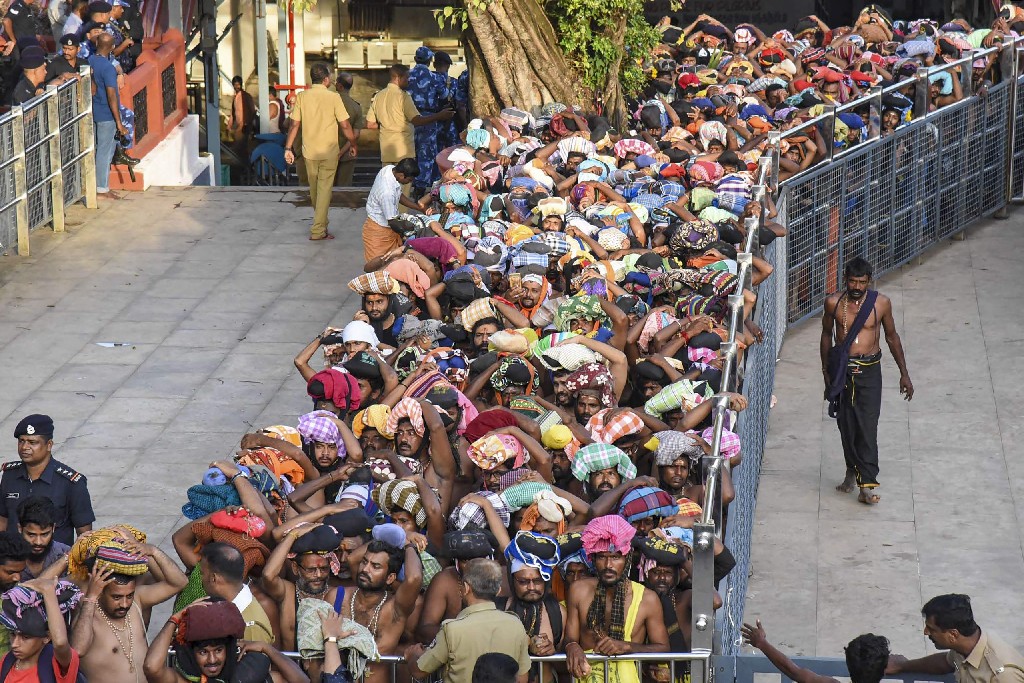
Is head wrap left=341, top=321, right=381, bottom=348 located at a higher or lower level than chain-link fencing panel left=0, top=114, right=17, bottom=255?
higher

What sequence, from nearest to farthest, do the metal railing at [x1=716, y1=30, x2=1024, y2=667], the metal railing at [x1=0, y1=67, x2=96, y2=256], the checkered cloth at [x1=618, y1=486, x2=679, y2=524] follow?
the checkered cloth at [x1=618, y1=486, x2=679, y2=524] → the metal railing at [x1=716, y1=30, x2=1024, y2=667] → the metal railing at [x1=0, y1=67, x2=96, y2=256]

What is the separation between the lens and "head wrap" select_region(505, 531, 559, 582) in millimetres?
7285

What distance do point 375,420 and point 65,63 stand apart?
8.42 metres

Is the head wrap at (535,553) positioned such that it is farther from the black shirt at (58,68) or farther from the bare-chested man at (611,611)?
the black shirt at (58,68)

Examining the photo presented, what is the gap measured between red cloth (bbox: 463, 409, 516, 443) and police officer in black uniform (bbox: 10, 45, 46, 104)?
26.8 ft

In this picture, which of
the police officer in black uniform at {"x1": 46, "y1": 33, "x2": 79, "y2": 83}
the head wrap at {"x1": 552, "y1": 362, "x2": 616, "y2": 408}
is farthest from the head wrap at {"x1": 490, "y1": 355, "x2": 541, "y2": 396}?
the police officer in black uniform at {"x1": 46, "y1": 33, "x2": 79, "y2": 83}

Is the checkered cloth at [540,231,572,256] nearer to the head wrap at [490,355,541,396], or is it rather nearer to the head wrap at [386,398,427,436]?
the head wrap at [490,355,541,396]

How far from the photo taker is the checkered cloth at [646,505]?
775 centimetres

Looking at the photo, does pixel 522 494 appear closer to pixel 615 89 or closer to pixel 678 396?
pixel 678 396

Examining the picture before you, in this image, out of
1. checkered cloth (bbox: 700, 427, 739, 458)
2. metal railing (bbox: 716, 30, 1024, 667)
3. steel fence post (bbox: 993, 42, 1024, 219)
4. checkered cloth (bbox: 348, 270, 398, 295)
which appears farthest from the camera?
steel fence post (bbox: 993, 42, 1024, 219)

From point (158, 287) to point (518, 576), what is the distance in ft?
25.4

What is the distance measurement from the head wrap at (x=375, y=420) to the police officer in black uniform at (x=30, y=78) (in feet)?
25.4

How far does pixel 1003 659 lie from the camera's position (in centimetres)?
683

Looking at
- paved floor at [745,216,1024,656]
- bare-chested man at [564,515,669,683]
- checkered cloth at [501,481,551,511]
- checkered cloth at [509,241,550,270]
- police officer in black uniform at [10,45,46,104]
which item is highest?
police officer in black uniform at [10,45,46,104]
